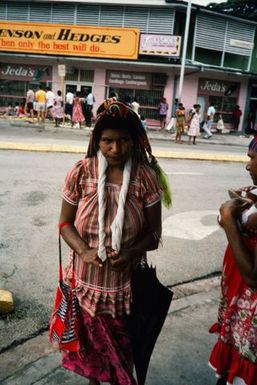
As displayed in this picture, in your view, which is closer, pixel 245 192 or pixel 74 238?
pixel 245 192

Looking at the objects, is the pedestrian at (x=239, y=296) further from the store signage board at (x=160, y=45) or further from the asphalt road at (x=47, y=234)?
the store signage board at (x=160, y=45)

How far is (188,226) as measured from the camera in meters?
5.67

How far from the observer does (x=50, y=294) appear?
360cm

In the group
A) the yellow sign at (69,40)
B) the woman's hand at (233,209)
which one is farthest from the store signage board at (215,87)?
the woman's hand at (233,209)

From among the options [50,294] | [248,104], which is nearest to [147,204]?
[50,294]

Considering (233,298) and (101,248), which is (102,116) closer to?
(101,248)

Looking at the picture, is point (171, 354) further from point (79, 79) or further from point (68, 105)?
point (79, 79)

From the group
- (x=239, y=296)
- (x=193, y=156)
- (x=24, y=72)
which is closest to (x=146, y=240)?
(x=239, y=296)

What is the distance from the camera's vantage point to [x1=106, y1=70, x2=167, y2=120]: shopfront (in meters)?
21.8

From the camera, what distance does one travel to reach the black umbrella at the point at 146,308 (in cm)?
218

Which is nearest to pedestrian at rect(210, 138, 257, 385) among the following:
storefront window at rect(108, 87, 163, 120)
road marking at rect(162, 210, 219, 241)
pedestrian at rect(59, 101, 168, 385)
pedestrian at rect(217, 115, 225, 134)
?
pedestrian at rect(59, 101, 168, 385)

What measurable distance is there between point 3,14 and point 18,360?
79.9 ft

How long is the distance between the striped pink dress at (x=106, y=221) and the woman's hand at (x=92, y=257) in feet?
0.17

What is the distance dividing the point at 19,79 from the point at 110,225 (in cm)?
2307
